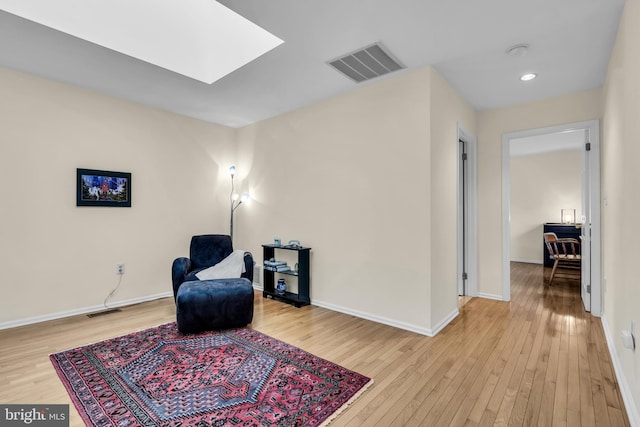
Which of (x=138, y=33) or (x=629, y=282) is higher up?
(x=138, y=33)

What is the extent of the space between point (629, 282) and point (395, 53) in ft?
7.88

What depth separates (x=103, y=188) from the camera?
376cm

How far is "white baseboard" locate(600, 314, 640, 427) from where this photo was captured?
1.67 m

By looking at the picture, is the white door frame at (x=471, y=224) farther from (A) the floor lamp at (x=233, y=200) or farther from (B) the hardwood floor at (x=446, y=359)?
(A) the floor lamp at (x=233, y=200)

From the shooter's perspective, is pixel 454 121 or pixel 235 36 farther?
pixel 454 121

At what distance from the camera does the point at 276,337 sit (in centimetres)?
289

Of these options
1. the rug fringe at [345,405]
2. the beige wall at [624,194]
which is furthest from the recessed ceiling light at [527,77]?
the rug fringe at [345,405]

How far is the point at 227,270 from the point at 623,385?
350cm

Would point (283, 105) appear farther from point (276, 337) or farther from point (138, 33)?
point (276, 337)

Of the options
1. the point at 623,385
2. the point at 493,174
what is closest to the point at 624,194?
the point at 623,385

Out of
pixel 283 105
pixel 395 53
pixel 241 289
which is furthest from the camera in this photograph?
pixel 283 105

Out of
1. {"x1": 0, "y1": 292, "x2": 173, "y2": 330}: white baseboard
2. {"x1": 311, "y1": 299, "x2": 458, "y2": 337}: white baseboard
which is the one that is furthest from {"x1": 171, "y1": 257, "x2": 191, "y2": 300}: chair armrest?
{"x1": 311, "y1": 299, "x2": 458, "y2": 337}: white baseboard

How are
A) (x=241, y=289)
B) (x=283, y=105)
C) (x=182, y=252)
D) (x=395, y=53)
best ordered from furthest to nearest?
(x=182, y=252), (x=283, y=105), (x=241, y=289), (x=395, y=53)

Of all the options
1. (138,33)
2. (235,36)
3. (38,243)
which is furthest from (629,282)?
(38,243)
